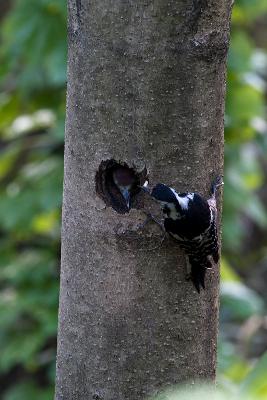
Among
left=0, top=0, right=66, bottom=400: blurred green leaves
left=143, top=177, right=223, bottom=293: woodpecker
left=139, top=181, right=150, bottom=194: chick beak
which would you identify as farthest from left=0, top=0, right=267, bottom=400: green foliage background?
left=139, top=181, right=150, bottom=194: chick beak

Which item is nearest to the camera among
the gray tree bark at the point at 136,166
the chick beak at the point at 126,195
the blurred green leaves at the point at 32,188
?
the gray tree bark at the point at 136,166

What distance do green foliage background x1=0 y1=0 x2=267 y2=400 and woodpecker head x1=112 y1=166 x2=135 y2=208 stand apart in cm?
201

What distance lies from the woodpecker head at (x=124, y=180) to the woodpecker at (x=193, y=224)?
0.04 meters

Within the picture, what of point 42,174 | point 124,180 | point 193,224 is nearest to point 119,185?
point 124,180

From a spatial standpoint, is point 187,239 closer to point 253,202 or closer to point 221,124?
point 221,124

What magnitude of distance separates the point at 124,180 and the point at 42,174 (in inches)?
90.3

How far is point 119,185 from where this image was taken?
5.49 ft

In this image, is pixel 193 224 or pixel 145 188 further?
pixel 193 224

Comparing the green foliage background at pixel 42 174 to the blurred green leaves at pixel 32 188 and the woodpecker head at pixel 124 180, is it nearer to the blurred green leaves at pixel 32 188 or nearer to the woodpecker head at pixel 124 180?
the blurred green leaves at pixel 32 188

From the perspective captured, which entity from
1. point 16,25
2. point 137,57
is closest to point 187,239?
point 137,57

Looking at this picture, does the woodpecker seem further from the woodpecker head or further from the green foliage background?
the green foliage background

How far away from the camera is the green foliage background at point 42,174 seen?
378 cm

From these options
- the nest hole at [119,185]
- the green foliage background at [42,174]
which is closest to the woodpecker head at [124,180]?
the nest hole at [119,185]

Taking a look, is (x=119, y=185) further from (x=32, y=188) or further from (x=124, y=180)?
(x=32, y=188)
